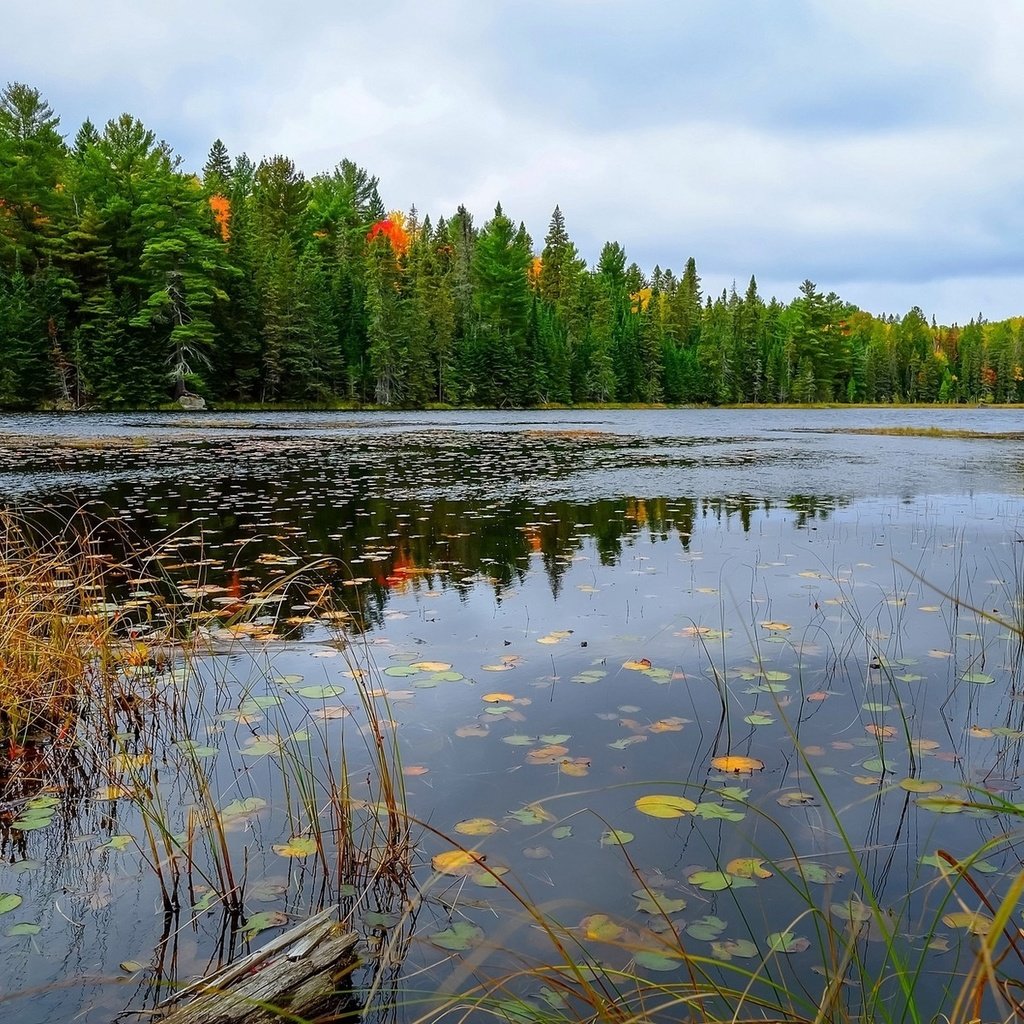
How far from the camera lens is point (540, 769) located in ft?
13.0

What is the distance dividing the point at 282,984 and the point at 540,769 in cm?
187

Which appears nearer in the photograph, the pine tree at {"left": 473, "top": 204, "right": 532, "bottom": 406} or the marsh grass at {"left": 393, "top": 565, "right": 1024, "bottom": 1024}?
the marsh grass at {"left": 393, "top": 565, "right": 1024, "bottom": 1024}

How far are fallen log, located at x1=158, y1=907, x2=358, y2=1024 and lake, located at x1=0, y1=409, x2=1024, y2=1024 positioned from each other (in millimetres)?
143

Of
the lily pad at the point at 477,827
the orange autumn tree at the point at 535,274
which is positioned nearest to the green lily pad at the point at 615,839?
the lily pad at the point at 477,827

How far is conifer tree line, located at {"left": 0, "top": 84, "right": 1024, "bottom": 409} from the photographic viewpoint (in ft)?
161

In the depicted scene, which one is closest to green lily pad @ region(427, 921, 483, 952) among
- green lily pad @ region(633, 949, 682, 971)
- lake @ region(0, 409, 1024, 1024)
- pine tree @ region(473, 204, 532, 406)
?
lake @ region(0, 409, 1024, 1024)

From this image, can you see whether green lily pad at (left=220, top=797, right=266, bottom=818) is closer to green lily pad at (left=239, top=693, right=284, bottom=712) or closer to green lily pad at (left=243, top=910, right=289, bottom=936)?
green lily pad at (left=243, top=910, right=289, bottom=936)

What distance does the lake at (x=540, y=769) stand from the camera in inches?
108

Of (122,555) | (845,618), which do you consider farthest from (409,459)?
(845,618)

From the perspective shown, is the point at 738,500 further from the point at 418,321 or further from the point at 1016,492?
the point at 418,321

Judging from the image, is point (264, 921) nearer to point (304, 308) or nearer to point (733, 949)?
point (733, 949)

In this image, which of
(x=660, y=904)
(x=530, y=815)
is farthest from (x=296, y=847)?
(x=660, y=904)

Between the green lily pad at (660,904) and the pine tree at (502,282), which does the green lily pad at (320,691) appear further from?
the pine tree at (502,282)

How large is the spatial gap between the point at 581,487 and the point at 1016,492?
25.3 feet
